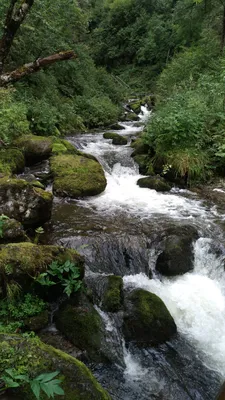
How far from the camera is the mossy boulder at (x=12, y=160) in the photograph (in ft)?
26.6

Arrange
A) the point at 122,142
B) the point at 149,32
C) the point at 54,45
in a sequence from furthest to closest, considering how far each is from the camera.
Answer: the point at 149,32, the point at 54,45, the point at 122,142

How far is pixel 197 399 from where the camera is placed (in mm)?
3926

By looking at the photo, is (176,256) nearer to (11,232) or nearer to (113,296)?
(113,296)

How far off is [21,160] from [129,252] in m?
4.40

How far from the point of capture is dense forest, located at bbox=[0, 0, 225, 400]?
402cm

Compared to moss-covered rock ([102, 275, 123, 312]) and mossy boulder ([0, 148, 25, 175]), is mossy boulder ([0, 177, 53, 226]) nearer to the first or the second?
mossy boulder ([0, 148, 25, 175])

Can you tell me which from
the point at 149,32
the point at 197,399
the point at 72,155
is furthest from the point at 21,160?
the point at 149,32

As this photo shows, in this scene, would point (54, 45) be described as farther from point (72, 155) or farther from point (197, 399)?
point (197, 399)

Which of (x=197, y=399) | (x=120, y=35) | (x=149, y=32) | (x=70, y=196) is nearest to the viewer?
(x=197, y=399)

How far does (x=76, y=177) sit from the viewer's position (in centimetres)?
866

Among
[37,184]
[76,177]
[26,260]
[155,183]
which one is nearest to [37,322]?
[26,260]

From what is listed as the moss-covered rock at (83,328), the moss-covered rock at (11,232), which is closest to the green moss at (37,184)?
the moss-covered rock at (11,232)

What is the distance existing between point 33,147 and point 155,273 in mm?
5446

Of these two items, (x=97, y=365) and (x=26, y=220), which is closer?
(x=97, y=365)
